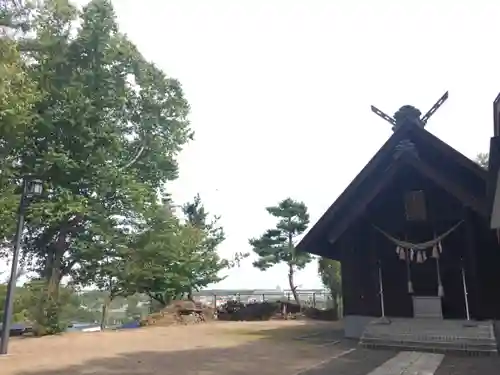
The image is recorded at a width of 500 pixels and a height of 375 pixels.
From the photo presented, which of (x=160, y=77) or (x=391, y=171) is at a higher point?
(x=160, y=77)

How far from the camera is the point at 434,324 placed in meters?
10.8

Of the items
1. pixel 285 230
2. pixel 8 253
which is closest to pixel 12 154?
pixel 8 253

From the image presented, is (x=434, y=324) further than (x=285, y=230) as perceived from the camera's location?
No

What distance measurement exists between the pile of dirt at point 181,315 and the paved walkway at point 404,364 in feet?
36.4

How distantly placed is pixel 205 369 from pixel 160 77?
1873cm

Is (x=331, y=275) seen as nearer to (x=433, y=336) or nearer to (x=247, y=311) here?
(x=247, y=311)

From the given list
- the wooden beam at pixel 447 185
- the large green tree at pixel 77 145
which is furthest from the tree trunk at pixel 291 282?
the wooden beam at pixel 447 185

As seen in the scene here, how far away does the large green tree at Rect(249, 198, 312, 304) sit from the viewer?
30.4 m

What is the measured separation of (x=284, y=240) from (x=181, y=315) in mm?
13143

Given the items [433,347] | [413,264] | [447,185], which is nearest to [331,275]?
[413,264]

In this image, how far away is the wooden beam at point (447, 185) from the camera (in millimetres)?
10672

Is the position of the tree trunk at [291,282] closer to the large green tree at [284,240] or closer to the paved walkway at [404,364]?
the large green tree at [284,240]

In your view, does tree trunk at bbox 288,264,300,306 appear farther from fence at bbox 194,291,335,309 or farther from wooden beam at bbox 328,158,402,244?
wooden beam at bbox 328,158,402,244

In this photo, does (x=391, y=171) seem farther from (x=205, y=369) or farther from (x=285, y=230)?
(x=285, y=230)
